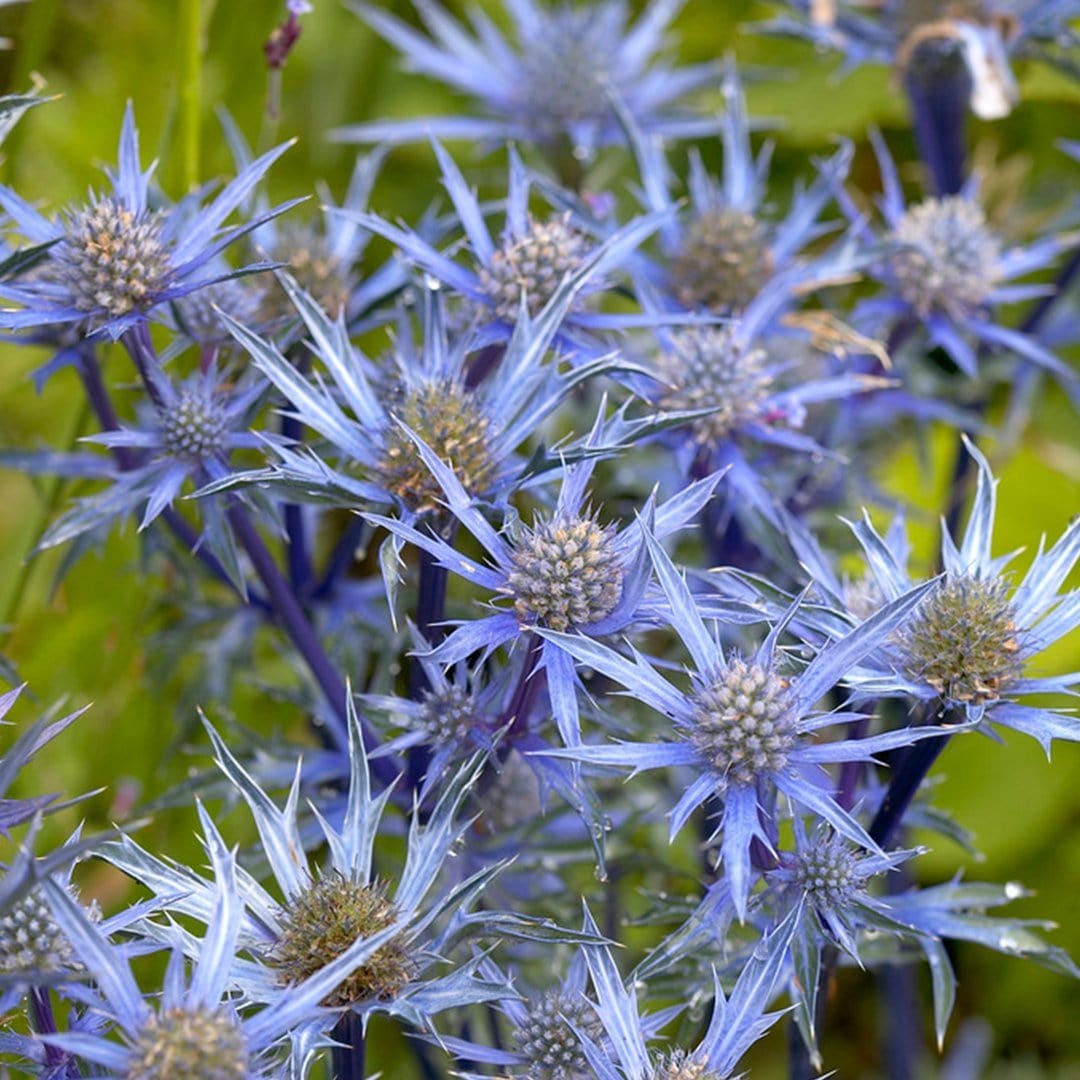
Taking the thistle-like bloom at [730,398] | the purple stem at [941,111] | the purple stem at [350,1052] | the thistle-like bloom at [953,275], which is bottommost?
the purple stem at [350,1052]

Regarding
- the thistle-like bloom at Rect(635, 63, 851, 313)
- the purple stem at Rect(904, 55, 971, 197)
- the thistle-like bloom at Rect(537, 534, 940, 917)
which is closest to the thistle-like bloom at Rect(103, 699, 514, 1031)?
the thistle-like bloom at Rect(537, 534, 940, 917)

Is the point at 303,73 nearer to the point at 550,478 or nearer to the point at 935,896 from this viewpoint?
the point at 550,478

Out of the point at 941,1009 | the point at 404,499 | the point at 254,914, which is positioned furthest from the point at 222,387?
the point at 941,1009

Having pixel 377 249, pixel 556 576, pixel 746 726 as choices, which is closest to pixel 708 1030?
pixel 746 726

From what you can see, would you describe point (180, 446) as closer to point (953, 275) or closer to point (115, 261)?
point (115, 261)

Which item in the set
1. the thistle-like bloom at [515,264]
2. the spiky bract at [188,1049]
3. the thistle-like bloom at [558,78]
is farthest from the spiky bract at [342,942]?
the thistle-like bloom at [558,78]

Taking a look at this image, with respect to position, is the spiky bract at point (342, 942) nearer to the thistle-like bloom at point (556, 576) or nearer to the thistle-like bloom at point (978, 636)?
the thistle-like bloom at point (556, 576)
